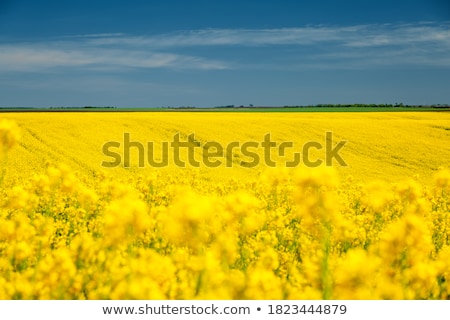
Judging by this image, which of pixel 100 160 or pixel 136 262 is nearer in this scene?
pixel 136 262

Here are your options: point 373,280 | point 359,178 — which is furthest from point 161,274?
point 359,178

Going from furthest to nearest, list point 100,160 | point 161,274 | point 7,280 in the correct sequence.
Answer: point 100,160
point 7,280
point 161,274

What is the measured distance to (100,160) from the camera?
9688mm

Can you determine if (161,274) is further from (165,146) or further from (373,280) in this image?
(165,146)

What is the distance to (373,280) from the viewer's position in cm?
278
